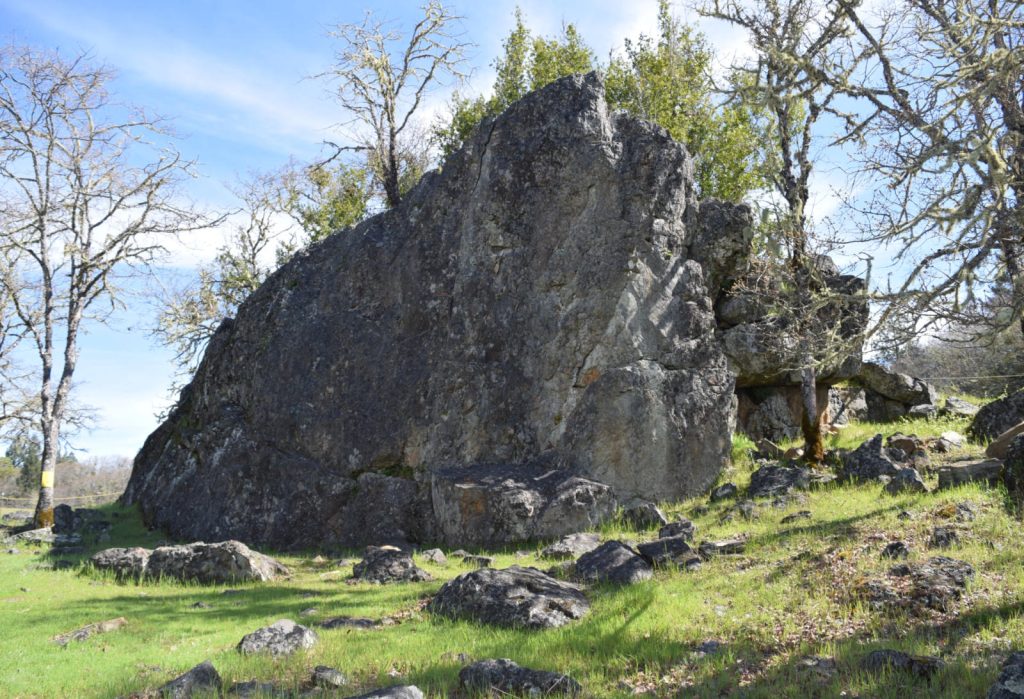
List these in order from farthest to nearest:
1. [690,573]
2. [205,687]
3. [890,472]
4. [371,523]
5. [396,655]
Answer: [371,523] → [890,472] → [690,573] → [396,655] → [205,687]

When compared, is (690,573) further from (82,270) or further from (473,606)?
(82,270)

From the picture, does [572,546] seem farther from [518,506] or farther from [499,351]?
[499,351]

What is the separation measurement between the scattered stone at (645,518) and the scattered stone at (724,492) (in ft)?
4.89

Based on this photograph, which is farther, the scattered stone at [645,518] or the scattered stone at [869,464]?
the scattered stone at [645,518]

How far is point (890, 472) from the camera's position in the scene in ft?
53.5

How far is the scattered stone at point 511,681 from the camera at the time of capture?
25.1 feet

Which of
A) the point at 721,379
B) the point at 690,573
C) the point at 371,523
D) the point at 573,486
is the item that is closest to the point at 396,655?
the point at 690,573

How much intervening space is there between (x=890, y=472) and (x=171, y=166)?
23.2m

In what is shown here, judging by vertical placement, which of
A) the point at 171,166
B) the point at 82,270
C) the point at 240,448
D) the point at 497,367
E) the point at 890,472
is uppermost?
the point at 171,166

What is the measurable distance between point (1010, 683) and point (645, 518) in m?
10.7

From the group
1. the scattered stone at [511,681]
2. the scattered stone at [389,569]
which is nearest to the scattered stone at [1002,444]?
the scattered stone at [389,569]

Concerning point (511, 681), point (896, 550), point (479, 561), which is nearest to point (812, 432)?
point (896, 550)

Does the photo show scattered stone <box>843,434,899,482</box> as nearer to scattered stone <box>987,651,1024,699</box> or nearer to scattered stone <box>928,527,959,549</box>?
Result: scattered stone <box>928,527,959,549</box>

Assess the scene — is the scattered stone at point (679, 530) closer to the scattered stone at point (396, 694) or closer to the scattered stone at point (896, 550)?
the scattered stone at point (896, 550)
